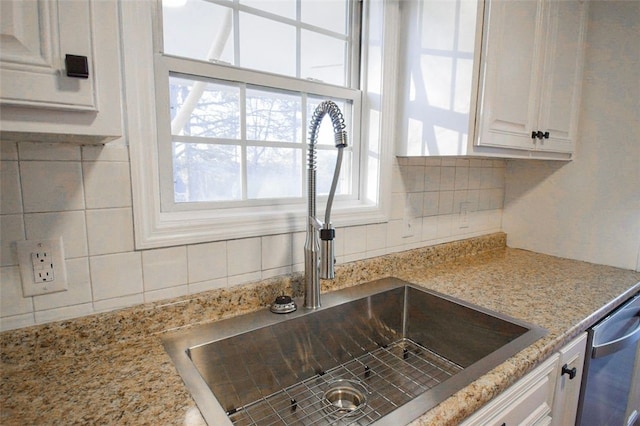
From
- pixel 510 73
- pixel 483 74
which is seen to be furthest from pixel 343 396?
pixel 510 73

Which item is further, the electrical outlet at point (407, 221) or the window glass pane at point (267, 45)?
the electrical outlet at point (407, 221)

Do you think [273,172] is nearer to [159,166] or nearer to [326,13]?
[159,166]

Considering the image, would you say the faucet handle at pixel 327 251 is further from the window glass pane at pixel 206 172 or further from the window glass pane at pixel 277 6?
the window glass pane at pixel 277 6

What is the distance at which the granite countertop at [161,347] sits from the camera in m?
0.62

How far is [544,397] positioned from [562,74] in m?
1.30

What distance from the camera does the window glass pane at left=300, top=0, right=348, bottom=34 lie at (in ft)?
4.09

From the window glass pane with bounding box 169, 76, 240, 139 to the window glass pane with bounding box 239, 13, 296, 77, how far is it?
0.12 m

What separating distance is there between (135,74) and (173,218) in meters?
0.38

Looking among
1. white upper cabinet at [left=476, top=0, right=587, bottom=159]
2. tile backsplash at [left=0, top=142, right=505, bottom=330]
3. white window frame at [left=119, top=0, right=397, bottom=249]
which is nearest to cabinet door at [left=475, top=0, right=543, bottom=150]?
white upper cabinet at [left=476, top=0, right=587, bottom=159]

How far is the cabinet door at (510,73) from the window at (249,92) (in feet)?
1.54

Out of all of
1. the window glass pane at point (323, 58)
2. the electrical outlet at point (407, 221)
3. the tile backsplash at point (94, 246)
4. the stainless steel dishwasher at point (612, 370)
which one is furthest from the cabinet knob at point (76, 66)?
the stainless steel dishwasher at point (612, 370)

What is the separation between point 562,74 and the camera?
1498 millimetres

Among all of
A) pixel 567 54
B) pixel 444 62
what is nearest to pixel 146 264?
pixel 444 62

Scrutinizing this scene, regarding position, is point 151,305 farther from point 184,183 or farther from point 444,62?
point 444,62
